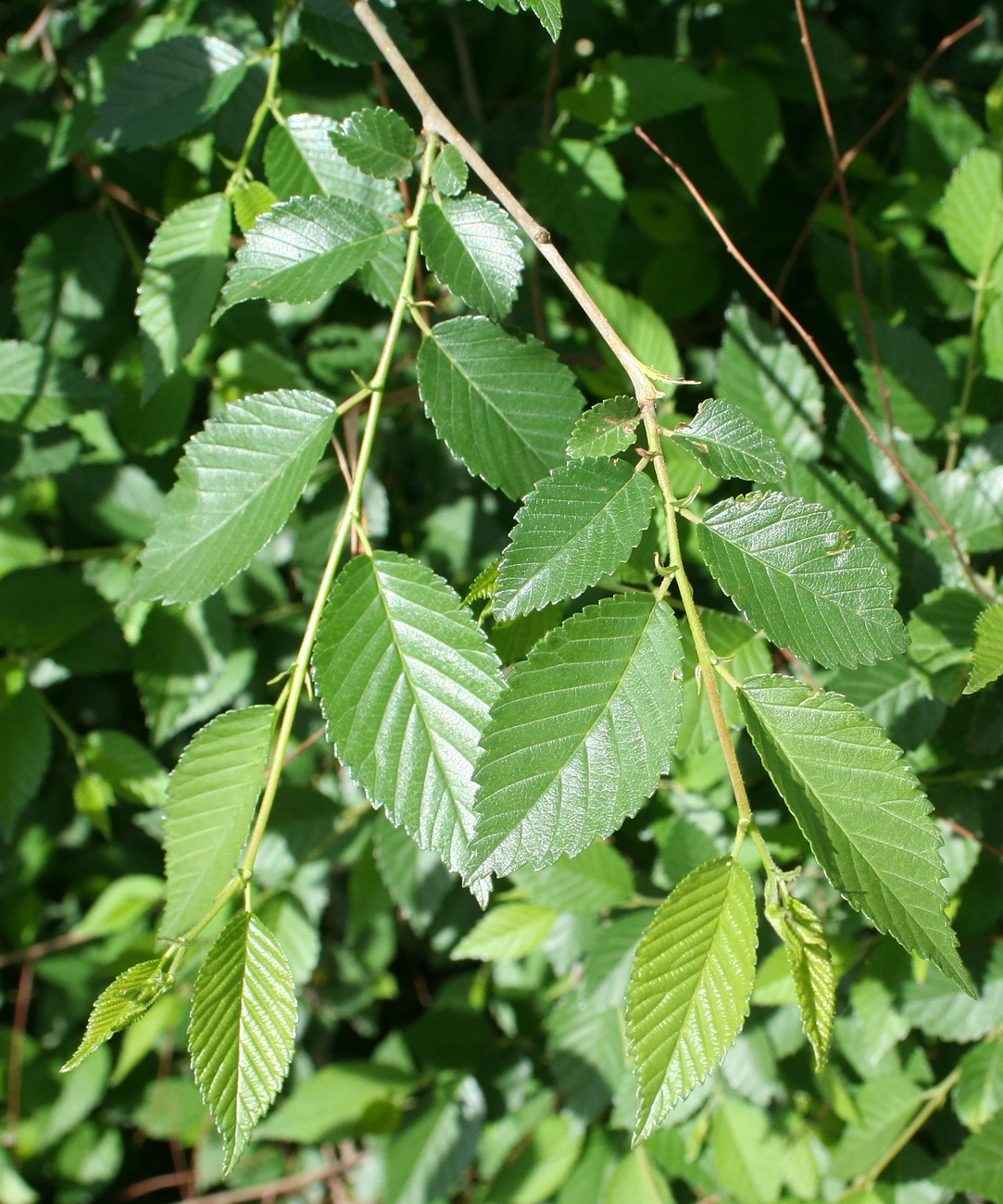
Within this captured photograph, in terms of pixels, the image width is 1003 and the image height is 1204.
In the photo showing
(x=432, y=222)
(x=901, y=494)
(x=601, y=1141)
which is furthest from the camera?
(x=601, y=1141)

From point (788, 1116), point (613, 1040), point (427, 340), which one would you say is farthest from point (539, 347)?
point (788, 1116)

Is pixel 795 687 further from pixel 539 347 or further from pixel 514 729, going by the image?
pixel 539 347

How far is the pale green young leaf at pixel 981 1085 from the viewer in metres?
1.13

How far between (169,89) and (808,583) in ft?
3.11

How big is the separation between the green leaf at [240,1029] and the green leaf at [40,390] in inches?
28.1

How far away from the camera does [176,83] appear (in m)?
1.07

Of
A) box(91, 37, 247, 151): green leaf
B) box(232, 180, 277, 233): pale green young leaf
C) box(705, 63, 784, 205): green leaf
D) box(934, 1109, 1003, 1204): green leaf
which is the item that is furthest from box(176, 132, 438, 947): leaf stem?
box(934, 1109, 1003, 1204): green leaf

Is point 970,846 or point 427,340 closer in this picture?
point 427,340

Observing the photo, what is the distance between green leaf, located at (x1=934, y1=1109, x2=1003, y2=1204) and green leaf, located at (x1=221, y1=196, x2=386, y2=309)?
1.20 metres

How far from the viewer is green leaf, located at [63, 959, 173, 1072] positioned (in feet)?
2.10

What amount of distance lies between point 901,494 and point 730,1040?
75 centimetres

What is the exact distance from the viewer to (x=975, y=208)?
3.85 ft

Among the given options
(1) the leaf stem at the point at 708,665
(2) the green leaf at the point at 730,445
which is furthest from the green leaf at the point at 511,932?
(2) the green leaf at the point at 730,445

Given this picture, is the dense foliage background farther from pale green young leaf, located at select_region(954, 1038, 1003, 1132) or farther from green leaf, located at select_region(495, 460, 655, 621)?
green leaf, located at select_region(495, 460, 655, 621)
